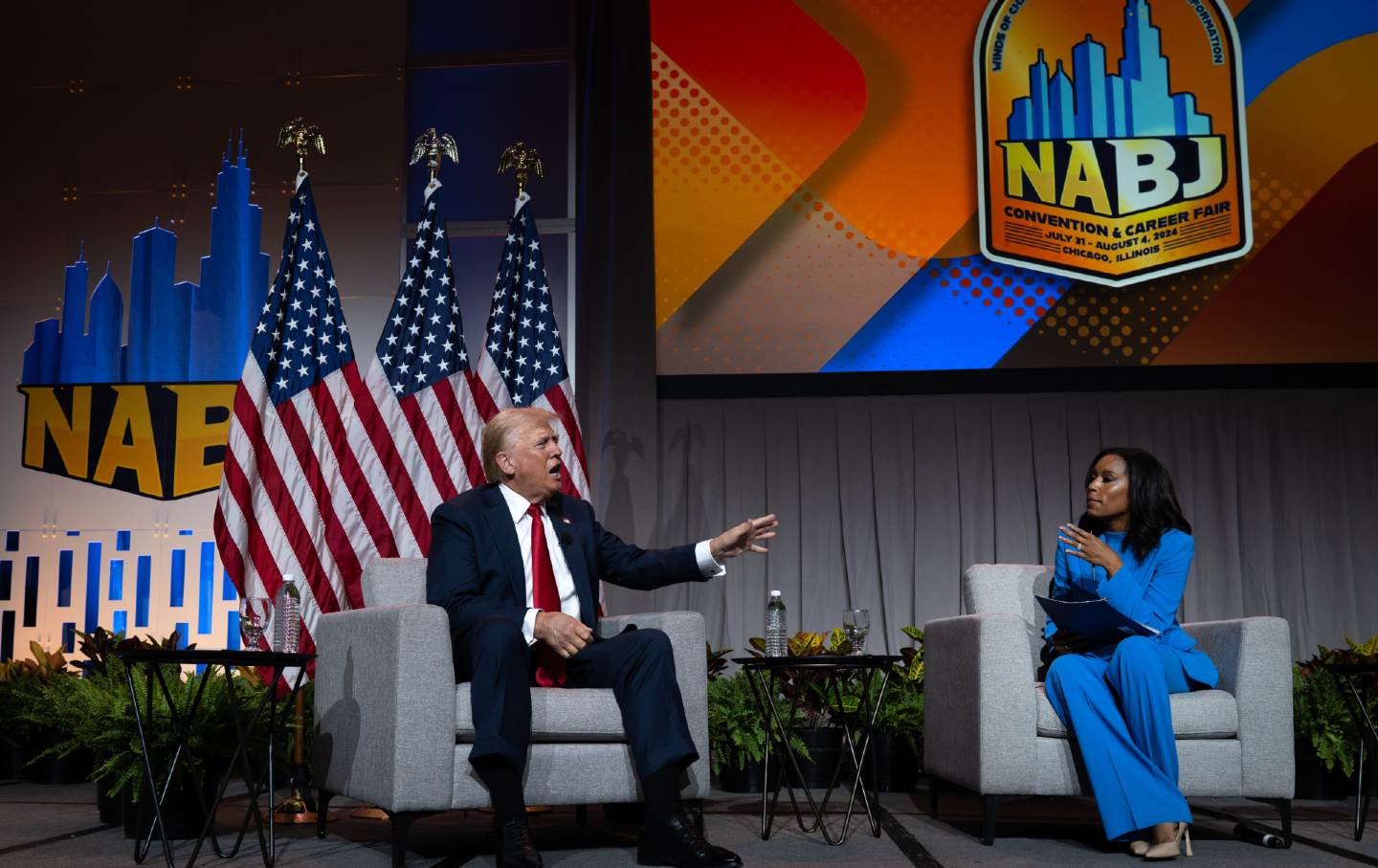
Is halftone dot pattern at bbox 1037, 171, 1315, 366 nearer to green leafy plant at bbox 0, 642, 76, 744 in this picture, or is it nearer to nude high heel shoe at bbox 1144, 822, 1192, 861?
nude high heel shoe at bbox 1144, 822, 1192, 861

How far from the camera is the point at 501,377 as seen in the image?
5188 mm

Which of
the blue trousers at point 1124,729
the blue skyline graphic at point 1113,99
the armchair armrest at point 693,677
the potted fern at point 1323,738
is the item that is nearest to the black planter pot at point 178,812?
the armchair armrest at point 693,677

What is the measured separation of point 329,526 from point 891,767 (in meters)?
2.35

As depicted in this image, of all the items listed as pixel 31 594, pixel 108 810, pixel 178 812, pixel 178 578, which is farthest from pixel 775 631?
pixel 31 594

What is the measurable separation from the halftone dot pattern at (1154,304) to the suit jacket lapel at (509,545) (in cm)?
316

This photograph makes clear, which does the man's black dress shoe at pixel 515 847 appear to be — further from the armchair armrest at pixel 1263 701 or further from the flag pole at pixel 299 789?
the armchair armrest at pixel 1263 701

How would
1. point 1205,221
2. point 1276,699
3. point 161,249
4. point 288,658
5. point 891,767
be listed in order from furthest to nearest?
point 161,249, point 1205,221, point 891,767, point 1276,699, point 288,658

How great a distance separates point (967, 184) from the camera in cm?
562

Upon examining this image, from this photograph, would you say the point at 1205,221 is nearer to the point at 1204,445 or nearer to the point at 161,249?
the point at 1204,445

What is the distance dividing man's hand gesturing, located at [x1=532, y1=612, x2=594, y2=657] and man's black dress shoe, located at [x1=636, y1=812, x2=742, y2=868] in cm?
44

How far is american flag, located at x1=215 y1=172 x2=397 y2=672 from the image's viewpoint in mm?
4625

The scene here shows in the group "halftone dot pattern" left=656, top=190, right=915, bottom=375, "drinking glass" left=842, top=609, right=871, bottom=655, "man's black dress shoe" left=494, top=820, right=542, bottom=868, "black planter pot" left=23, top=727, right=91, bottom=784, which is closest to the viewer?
"man's black dress shoe" left=494, top=820, right=542, bottom=868

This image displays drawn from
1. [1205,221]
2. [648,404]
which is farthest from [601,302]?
[1205,221]

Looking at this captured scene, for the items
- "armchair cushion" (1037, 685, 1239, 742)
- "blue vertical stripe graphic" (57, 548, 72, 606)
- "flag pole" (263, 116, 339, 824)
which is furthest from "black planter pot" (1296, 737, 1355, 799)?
"blue vertical stripe graphic" (57, 548, 72, 606)
